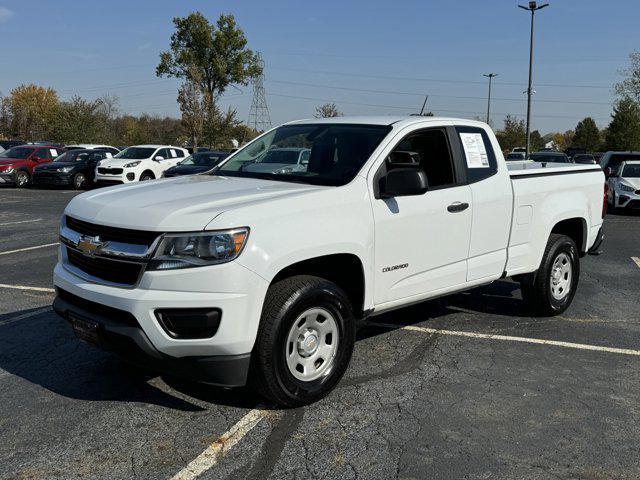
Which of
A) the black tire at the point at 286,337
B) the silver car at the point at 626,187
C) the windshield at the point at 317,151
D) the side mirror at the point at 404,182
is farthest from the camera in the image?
the silver car at the point at 626,187

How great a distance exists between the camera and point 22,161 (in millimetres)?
24422

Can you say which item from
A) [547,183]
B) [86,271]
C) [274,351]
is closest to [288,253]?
[274,351]

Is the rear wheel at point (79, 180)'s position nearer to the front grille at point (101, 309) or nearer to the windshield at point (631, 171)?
the windshield at point (631, 171)

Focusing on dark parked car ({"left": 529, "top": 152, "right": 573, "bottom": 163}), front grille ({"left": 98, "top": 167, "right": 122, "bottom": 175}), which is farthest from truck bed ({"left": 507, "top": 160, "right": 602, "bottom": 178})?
front grille ({"left": 98, "top": 167, "right": 122, "bottom": 175})

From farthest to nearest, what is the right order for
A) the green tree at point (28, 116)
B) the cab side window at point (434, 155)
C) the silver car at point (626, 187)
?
the green tree at point (28, 116)
the silver car at point (626, 187)
the cab side window at point (434, 155)

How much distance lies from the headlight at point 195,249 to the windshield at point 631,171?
53.8 ft

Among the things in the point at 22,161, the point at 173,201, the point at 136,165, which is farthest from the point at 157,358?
the point at 22,161

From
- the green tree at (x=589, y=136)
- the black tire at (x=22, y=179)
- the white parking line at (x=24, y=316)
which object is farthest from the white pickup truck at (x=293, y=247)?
the green tree at (x=589, y=136)

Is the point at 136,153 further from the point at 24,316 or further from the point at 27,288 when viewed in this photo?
the point at 24,316

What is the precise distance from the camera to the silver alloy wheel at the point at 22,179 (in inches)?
950

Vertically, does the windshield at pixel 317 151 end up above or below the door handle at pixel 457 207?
above

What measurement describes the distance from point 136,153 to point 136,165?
1298mm

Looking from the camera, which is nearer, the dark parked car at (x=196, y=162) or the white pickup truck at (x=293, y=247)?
the white pickup truck at (x=293, y=247)

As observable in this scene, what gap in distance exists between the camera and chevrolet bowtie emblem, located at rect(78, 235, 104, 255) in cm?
367
